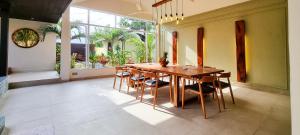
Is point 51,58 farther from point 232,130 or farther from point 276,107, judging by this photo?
point 276,107

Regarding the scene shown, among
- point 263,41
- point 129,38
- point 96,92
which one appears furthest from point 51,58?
point 263,41

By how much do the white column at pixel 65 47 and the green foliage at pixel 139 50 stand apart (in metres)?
3.05

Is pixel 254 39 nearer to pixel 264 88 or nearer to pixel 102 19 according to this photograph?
pixel 264 88

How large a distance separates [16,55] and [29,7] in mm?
5629

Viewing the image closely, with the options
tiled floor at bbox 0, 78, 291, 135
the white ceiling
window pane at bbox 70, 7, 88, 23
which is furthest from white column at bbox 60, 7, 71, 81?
tiled floor at bbox 0, 78, 291, 135

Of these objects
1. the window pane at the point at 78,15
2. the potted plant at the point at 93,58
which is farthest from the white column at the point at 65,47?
the potted plant at the point at 93,58

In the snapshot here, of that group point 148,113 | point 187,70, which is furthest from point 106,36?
point 148,113

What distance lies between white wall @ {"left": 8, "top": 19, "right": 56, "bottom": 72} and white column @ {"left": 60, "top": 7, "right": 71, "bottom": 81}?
293 centimetres

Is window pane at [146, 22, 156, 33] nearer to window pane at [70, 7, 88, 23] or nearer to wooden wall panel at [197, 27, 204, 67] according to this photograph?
wooden wall panel at [197, 27, 204, 67]

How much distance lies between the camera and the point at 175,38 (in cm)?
746

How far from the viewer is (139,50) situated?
821 cm

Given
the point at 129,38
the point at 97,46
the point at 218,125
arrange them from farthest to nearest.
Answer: the point at 129,38 → the point at 97,46 → the point at 218,125

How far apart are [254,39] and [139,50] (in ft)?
16.6

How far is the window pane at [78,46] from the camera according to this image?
6471 millimetres
